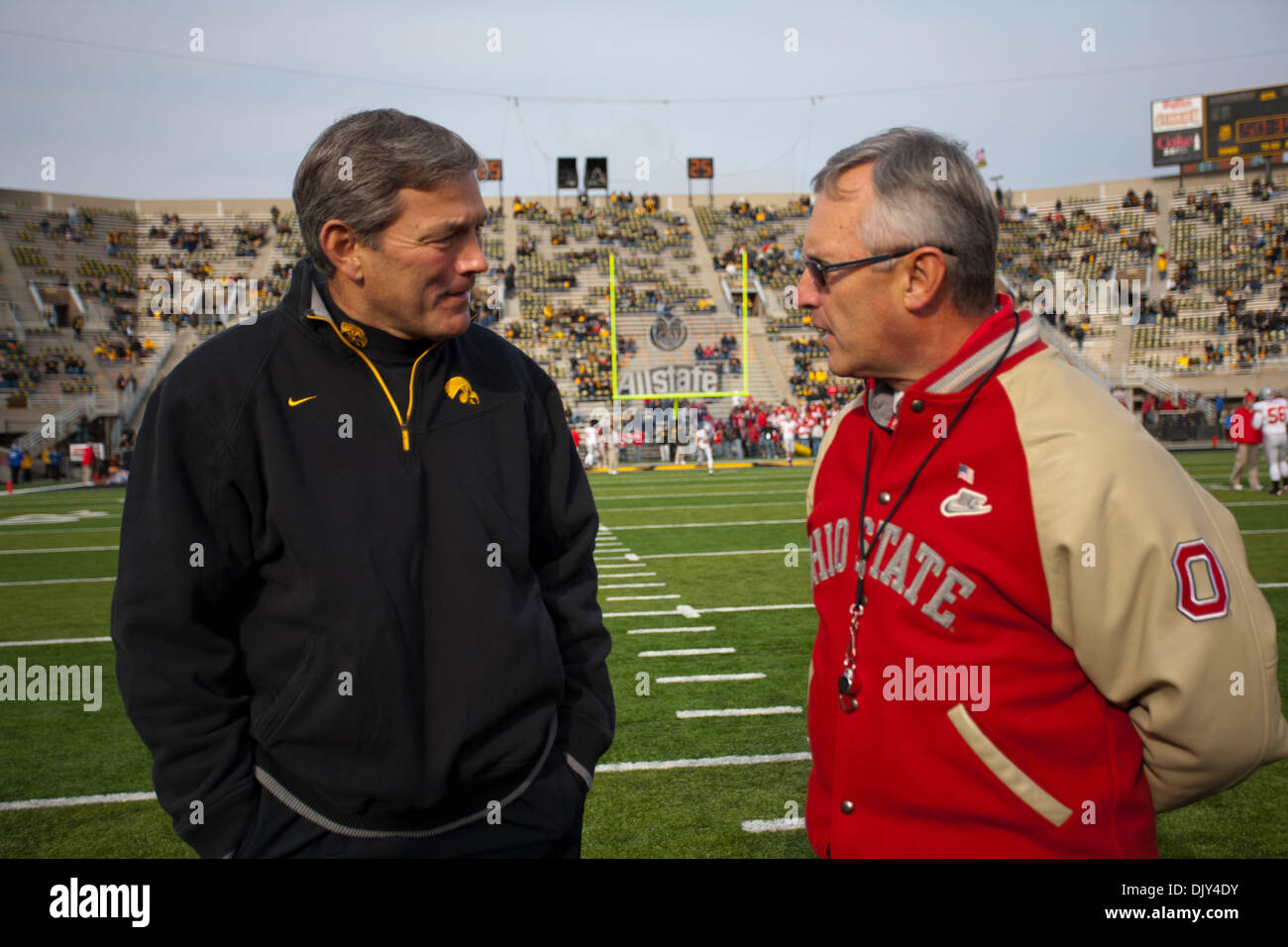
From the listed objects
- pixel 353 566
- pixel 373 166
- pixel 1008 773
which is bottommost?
pixel 1008 773

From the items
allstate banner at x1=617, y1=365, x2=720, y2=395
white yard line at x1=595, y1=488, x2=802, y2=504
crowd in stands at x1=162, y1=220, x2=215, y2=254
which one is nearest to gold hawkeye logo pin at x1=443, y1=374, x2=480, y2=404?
white yard line at x1=595, y1=488, x2=802, y2=504

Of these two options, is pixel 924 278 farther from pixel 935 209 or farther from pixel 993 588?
pixel 993 588

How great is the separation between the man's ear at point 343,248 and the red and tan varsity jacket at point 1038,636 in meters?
1.04

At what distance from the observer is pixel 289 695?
5.98 feet

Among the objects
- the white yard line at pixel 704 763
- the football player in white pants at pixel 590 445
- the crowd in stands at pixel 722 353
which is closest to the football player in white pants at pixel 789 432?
the football player in white pants at pixel 590 445

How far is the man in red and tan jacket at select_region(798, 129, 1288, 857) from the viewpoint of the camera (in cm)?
167

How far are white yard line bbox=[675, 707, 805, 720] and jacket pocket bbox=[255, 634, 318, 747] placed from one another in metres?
3.83

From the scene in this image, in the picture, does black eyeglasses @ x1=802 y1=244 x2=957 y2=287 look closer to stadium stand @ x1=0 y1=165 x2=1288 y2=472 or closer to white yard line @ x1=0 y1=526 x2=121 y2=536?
white yard line @ x1=0 y1=526 x2=121 y2=536

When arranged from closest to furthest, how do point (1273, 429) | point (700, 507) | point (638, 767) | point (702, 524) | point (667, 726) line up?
point (638, 767) < point (667, 726) < point (702, 524) < point (1273, 429) < point (700, 507)

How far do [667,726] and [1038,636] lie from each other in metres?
3.75

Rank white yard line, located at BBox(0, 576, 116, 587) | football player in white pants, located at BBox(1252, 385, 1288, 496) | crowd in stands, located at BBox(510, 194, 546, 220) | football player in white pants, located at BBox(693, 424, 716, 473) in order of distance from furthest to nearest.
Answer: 1. crowd in stands, located at BBox(510, 194, 546, 220)
2. football player in white pants, located at BBox(693, 424, 716, 473)
3. football player in white pants, located at BBox(1252, 385, 1288, 496)
4. white yard line, located at BBox(0, 576, 116, 587)

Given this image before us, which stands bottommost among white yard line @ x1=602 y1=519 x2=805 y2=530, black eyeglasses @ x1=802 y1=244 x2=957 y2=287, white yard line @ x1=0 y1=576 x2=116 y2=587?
white yard line @ x1=0 y1=576 x2=116 y2=587

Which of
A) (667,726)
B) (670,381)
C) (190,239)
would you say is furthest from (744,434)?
(667,726)
